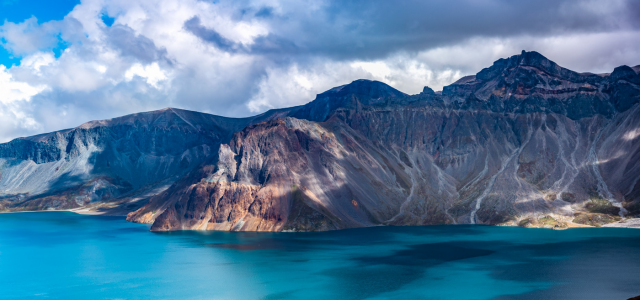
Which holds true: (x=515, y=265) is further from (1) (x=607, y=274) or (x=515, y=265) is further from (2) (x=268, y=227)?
(2) (x=268, y=227)

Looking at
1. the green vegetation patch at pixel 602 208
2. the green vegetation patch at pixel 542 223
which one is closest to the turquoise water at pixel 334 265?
the green vegetation patch at pixel 542 223

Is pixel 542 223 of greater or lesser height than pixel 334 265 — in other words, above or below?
above

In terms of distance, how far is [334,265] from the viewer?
125562 mm

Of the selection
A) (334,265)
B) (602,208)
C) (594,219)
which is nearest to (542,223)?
(594,219)

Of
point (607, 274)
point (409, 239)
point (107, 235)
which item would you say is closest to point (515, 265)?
point (607, 274)

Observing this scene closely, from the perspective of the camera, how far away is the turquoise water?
10019cm

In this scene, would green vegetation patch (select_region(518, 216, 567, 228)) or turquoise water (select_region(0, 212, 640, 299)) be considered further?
green vegetation patch (select_region(518, 216, 567, 228))

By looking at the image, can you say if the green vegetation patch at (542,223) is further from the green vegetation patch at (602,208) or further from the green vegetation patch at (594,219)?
the green vegetation patch at (602,208)

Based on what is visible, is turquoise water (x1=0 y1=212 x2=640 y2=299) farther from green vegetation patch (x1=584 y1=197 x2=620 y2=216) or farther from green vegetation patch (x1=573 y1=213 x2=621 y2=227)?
green vegetation patch (x1=584 y1=197 x2=620 y2=216)

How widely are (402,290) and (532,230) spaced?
4003 inches

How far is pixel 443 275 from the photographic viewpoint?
112438 mm

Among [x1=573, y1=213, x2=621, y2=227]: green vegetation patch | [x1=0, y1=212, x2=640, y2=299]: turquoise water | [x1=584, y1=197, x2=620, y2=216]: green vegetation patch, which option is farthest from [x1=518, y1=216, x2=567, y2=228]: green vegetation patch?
[x1=584, y1=197, x2=620, y2=216]: green vegetation patch

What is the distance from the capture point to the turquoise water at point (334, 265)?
10019cm

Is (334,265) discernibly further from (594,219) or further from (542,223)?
(594,219)
